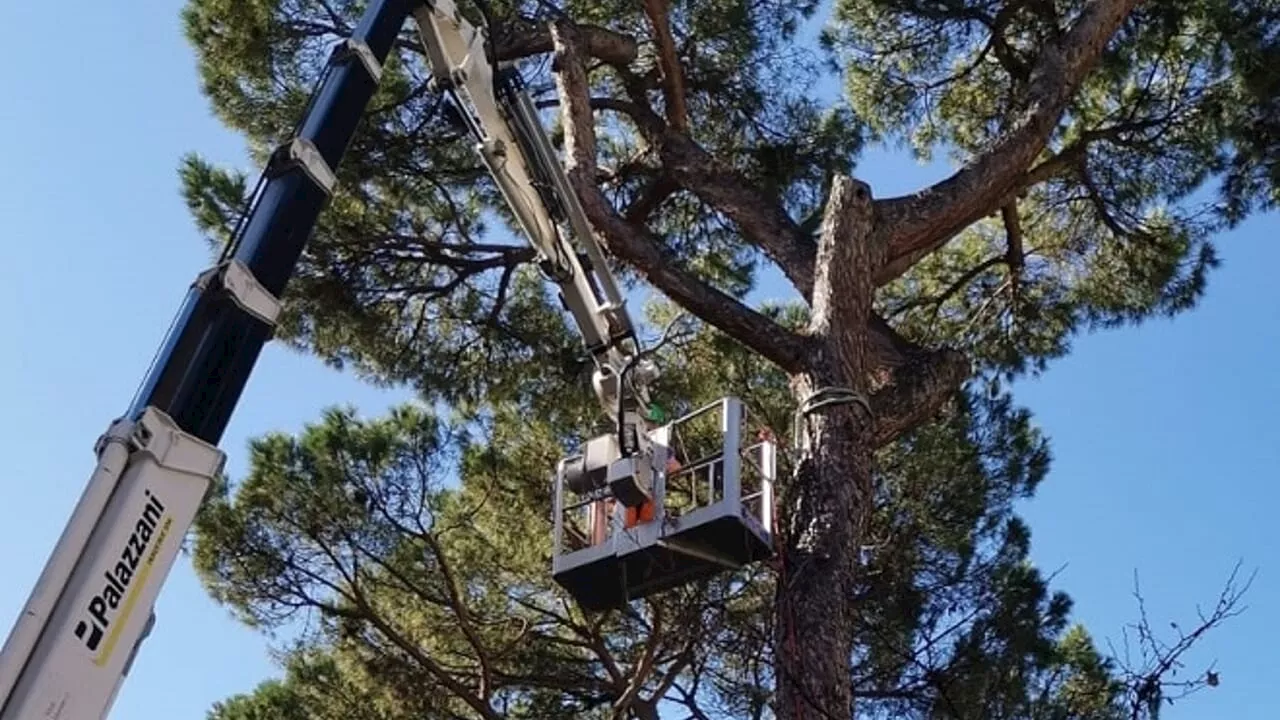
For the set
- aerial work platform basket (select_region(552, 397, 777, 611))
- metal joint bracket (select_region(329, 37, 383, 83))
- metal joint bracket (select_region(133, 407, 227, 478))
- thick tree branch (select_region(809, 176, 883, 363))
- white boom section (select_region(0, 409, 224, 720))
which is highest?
thick tree branch (select_region(809, 176, 883, 363))

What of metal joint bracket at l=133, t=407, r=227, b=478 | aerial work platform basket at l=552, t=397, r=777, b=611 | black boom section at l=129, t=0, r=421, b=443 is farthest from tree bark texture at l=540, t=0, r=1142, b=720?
metal joint bracket at l=133, t=407, r=227, b=478

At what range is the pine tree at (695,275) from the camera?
748 cm

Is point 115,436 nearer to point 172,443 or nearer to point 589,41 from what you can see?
point 172,443

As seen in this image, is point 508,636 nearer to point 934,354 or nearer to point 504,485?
point 504,485

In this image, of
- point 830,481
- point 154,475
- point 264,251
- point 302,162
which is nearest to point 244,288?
point 264,251

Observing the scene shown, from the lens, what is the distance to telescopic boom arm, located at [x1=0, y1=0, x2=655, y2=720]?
10.7 ft

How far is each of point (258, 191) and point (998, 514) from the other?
4970 millimetres

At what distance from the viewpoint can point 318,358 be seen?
805 centimetres

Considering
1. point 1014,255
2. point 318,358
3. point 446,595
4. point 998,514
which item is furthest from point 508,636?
point 1014,255

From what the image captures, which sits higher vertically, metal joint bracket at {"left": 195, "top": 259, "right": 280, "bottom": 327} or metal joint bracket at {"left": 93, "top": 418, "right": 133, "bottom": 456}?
metal joint bracket at {"left": 195, "top": 259, "right": 280, "bottom": 327}

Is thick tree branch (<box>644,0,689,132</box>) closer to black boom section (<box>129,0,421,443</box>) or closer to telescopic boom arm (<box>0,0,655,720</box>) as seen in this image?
telescopic boom arm (<box>0,0,655,720</box>)

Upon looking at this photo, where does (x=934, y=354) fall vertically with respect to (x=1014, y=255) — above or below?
below

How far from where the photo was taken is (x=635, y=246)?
641 cm

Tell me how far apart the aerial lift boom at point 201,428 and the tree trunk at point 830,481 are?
Answer: 0.60m
